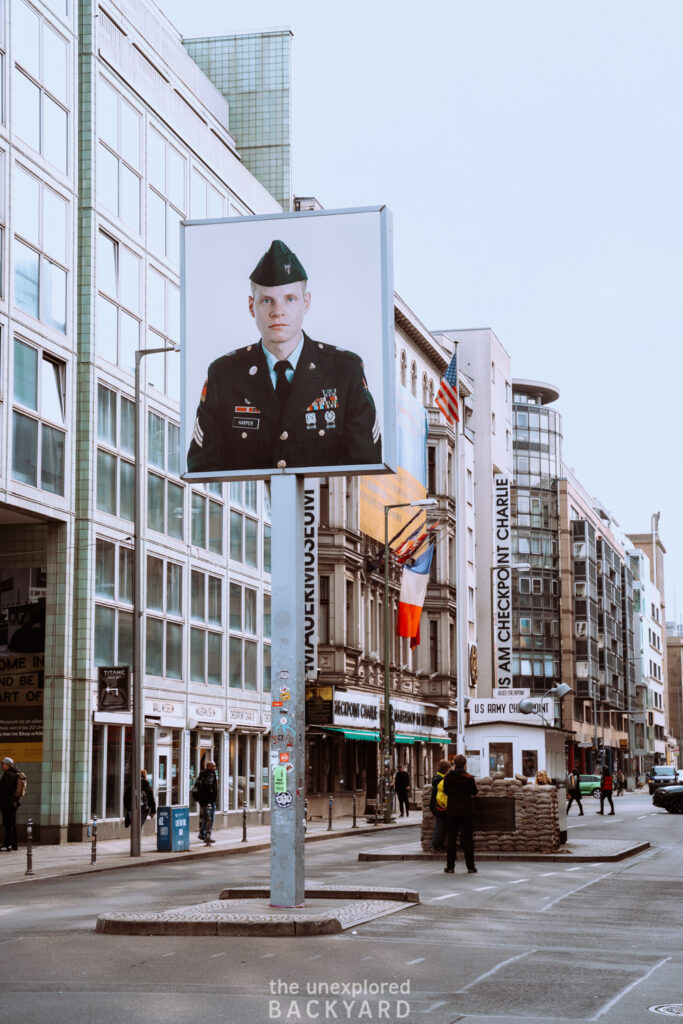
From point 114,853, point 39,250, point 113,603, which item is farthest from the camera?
point 113,603

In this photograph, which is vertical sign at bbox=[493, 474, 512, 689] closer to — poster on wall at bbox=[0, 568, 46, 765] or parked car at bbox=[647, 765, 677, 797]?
parked car at bbox=[647, 765, 677, 797]

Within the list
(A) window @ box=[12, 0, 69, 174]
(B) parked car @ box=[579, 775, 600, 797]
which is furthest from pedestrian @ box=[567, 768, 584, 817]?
(B) parked car @ box=[579, 775, 600, 797]

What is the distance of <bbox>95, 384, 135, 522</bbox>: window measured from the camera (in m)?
39.7

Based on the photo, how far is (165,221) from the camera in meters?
46.0

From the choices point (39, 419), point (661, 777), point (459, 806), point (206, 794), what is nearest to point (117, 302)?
point (39, 419)

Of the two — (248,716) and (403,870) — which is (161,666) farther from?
(403,870)

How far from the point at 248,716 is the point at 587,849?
68.6 feet

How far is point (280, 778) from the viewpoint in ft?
58.4

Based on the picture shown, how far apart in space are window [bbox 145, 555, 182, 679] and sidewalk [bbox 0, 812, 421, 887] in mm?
4794

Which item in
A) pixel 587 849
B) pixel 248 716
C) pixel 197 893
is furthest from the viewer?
pixel 248 716

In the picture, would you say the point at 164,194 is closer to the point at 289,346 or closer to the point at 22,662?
the point at 22,662

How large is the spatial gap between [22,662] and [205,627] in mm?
10272

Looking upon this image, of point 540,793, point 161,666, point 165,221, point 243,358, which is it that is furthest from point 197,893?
point 165,221

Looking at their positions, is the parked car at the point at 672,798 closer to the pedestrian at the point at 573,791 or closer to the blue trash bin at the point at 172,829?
the pedestrian at the point at 573,791
